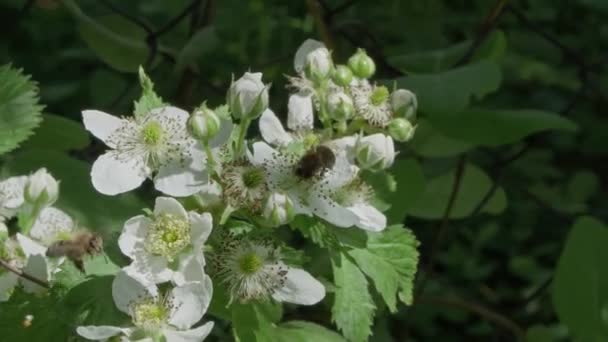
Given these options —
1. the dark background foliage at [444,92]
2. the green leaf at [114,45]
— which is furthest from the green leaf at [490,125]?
the green leaf at [114,45]

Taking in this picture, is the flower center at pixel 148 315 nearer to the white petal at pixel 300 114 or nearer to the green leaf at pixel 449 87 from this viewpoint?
the white petal at pixel 300 114

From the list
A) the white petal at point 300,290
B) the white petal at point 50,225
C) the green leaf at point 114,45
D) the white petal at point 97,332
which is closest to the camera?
the white petal at point 97,332

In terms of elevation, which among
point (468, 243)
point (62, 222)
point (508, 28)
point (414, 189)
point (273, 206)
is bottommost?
point (468, 243)

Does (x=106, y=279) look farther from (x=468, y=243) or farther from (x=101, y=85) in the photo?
(x=468, y=243)

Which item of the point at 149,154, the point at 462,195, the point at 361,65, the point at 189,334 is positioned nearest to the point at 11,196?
the point at 149,154

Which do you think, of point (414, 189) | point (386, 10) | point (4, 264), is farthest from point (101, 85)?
point (4, 264)

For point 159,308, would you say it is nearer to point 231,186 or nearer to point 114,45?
point 231,186
